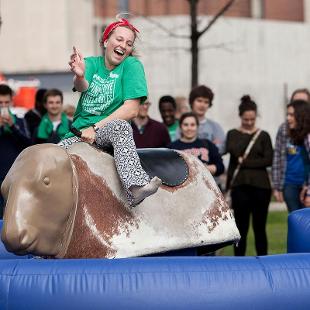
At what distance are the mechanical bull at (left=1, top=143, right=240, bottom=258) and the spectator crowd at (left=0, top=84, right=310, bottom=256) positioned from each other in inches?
120

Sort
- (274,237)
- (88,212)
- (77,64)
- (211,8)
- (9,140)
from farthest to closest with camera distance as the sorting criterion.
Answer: (211,8), (274,237), (9,140), (77,64), (88,212)

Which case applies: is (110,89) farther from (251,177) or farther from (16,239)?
(251,177)

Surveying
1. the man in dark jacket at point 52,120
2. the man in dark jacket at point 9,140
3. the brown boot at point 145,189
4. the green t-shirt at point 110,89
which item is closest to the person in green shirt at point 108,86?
the green t-shirt at point 110,89

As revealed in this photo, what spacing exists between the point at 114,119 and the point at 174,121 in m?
5.38

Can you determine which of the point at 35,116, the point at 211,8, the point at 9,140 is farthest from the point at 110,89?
the point at 211,8

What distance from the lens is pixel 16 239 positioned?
21.0ft

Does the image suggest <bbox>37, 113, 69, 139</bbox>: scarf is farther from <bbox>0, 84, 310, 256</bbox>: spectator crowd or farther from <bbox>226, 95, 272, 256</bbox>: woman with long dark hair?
<bbox>226, 95, 272, 256</bbox>: woman with long dark hair

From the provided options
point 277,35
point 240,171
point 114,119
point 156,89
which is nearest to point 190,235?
point 114,119

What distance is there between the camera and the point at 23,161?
6754 millimetres

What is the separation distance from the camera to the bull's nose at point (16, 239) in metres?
6.38

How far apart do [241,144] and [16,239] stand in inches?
198

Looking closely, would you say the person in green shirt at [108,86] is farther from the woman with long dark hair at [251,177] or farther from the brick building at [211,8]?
the brick building at [211,8]

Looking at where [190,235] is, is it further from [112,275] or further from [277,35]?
[277,35]

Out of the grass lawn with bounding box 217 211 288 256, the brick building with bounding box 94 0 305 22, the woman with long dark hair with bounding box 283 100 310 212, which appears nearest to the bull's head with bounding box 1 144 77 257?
the woman with long dark hair with bounding box 283 100 310 212
